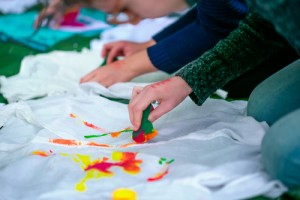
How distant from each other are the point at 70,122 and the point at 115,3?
1.24 feet

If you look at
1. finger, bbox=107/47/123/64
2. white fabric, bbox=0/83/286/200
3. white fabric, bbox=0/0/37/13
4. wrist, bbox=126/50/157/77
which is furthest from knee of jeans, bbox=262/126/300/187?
white fabric, bbox=0/0/37/13

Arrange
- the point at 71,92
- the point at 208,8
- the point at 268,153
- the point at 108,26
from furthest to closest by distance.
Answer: the point at 108,26, the point at 71,92, the point at 208,8, the point at 268,153

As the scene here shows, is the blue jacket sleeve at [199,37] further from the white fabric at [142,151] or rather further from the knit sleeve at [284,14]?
the knit sleeve at [284,14]

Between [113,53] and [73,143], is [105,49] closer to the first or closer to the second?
[113,53]

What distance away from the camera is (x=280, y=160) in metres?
0.70

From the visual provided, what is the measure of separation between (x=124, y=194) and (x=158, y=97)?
209 millimetres

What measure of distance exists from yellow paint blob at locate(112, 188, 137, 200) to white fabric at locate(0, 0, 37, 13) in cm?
179

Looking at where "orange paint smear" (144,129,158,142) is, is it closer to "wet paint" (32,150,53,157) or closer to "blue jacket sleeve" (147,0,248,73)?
"wet paint" (32,150,53,157)

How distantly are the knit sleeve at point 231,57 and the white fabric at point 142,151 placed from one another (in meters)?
0.11

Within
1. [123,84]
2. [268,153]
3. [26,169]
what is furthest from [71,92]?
Answer: [268,153]

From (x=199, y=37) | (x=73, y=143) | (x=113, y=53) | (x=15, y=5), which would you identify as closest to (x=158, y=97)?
(x=73, y=143)

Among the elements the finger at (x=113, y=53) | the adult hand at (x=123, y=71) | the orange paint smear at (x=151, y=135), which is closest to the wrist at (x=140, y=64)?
the adult hand at (x=123, y=71)

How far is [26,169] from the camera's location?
0.84 m

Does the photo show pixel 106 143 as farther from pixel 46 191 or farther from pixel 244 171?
pixel 244 171
